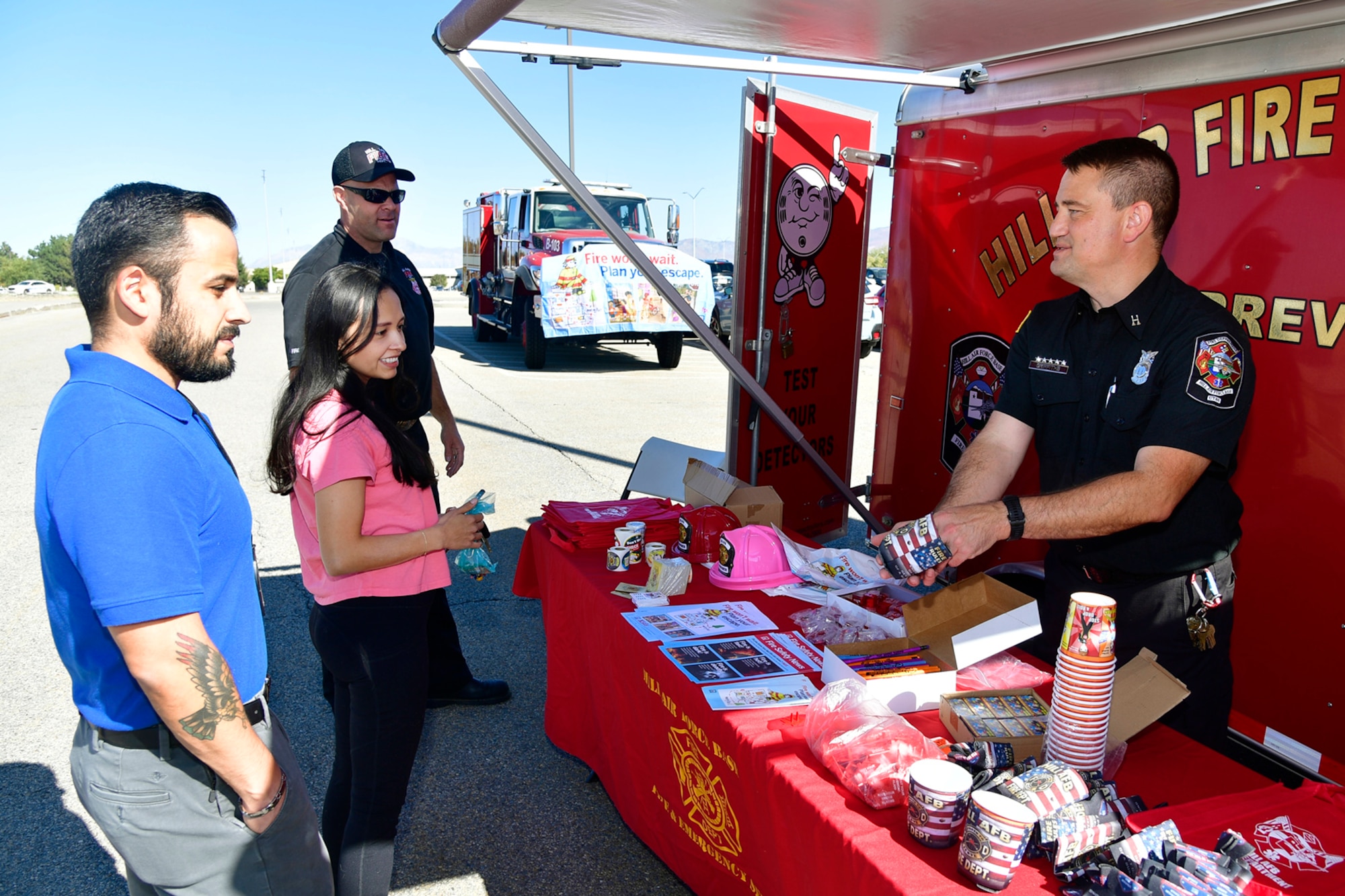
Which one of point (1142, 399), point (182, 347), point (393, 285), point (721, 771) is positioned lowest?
point (721, 771)

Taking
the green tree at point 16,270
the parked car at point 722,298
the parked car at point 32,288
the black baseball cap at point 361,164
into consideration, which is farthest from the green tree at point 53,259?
the black baseball cap at point 361,164

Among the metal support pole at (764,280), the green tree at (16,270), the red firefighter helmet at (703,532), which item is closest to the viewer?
the red firefighter helmet at (703,532)

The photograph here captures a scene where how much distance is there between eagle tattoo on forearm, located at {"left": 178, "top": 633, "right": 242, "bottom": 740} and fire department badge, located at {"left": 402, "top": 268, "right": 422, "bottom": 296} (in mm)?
2257

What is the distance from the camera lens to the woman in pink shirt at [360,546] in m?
1.96

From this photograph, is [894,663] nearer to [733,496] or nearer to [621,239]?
[733,496]

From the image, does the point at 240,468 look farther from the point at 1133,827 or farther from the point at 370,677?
the point at 1133,827

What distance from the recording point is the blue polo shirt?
4.00 ft

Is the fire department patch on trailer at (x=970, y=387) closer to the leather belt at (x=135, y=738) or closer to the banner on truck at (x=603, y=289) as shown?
the leather belt at (x=135, y=738)

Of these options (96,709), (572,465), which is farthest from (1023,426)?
(572,465)

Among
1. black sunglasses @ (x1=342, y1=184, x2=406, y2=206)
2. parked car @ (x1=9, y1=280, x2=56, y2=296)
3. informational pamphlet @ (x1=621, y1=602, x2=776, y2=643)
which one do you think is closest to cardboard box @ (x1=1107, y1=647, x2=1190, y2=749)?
informational pamphlet @ (x1=621, y1=602, x2=776, y2=643)

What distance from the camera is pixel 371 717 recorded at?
196 cm

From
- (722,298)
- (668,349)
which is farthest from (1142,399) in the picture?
(722,298)

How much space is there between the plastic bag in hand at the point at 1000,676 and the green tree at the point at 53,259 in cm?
10108

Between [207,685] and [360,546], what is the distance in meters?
0.67
